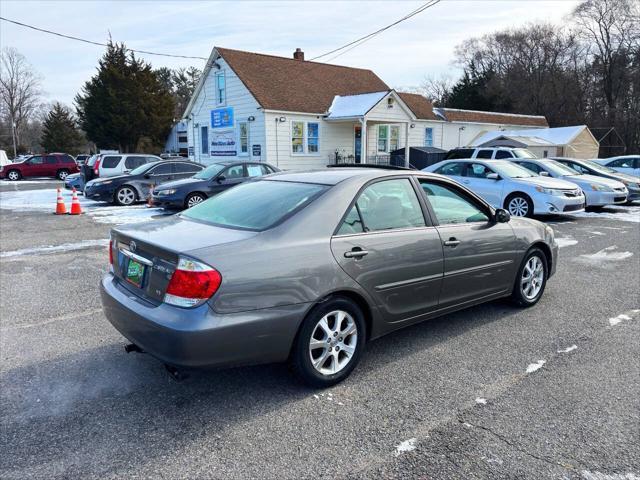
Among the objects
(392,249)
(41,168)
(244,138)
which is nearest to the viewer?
(392,249)

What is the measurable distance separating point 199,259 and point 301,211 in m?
0.86

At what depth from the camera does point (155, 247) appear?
322 centimetres

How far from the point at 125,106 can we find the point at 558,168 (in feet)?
122

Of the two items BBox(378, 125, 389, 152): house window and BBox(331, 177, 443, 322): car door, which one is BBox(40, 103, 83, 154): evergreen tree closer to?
BBox(378, 125, 389, 152): house window

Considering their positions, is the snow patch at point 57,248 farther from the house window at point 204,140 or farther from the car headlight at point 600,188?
the house window at point 204,140

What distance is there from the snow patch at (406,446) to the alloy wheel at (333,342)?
0.80m

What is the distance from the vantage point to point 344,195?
3.70 m

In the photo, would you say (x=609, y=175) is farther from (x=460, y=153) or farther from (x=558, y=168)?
(x=460, y=153)

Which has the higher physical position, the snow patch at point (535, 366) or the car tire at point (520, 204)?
the car tire at point (520, 204)

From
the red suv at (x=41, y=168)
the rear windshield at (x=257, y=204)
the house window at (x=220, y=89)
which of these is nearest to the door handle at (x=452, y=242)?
the rear windshield at (x=257, y=204)

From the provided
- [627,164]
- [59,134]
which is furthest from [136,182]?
[59,134]

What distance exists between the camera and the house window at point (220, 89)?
23.4m

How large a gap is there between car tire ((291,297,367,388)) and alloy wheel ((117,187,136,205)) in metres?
12.8

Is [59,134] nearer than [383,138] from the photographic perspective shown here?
No
